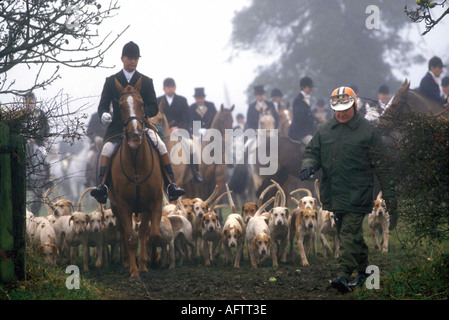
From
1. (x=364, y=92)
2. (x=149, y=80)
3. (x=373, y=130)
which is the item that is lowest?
(x=373, y=130)

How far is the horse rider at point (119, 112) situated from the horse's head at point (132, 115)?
0.59 meters

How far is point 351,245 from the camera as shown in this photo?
7.78 meters

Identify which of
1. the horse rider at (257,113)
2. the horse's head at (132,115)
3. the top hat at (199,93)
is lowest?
the horse's head at (132,115)

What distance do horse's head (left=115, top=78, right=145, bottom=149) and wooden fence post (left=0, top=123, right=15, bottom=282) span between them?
6.36 ft

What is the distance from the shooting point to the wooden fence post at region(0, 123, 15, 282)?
→ 24.1 feet

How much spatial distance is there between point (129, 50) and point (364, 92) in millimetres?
28218

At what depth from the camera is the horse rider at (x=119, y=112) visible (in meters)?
9.92

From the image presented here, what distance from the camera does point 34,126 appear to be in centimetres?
823

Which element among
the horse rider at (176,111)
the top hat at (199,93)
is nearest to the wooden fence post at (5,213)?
the horse rider at (176,111)

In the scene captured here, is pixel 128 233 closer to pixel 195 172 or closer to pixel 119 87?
pixel 119 87

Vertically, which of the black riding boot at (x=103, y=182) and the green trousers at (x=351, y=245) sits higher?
the black riding boot at (x=103, y=182)

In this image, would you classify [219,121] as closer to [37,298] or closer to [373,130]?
[373,130]

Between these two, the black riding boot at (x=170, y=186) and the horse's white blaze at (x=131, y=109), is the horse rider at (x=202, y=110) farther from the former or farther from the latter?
the horse's white blaze at (x=131, y=109)

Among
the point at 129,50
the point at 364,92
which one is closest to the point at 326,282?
the point at 129,50
